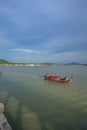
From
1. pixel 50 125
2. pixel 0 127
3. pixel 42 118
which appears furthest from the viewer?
pixel 42 118

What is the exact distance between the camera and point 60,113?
1490 cm

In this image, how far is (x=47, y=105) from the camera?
686 inches

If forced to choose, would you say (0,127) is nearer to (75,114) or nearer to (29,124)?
(29,124)

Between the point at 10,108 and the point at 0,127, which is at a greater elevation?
the point at 0,127

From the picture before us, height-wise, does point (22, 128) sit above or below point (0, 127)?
below

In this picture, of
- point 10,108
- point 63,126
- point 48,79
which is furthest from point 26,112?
point 48,79

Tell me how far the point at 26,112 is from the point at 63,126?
12.5 ft

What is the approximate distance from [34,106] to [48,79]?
27.6 metres

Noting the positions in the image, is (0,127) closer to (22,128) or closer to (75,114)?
(22,128)

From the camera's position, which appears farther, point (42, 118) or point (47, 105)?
point (47, 105)

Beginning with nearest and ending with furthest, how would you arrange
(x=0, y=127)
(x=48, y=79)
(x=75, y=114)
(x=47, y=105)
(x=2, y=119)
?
(x=0, y=127)
(x=2, y=119)
(x=75, y=114)
(x=47, y=105)
(x=48, y=79)

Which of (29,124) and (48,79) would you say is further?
(48,79)

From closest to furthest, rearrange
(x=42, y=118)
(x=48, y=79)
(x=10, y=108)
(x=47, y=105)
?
(x=42, y=118) → (x=10, y=108) → (x=47, y=105) → (x=48, y=79)

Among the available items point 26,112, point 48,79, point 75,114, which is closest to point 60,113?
point 75,114
